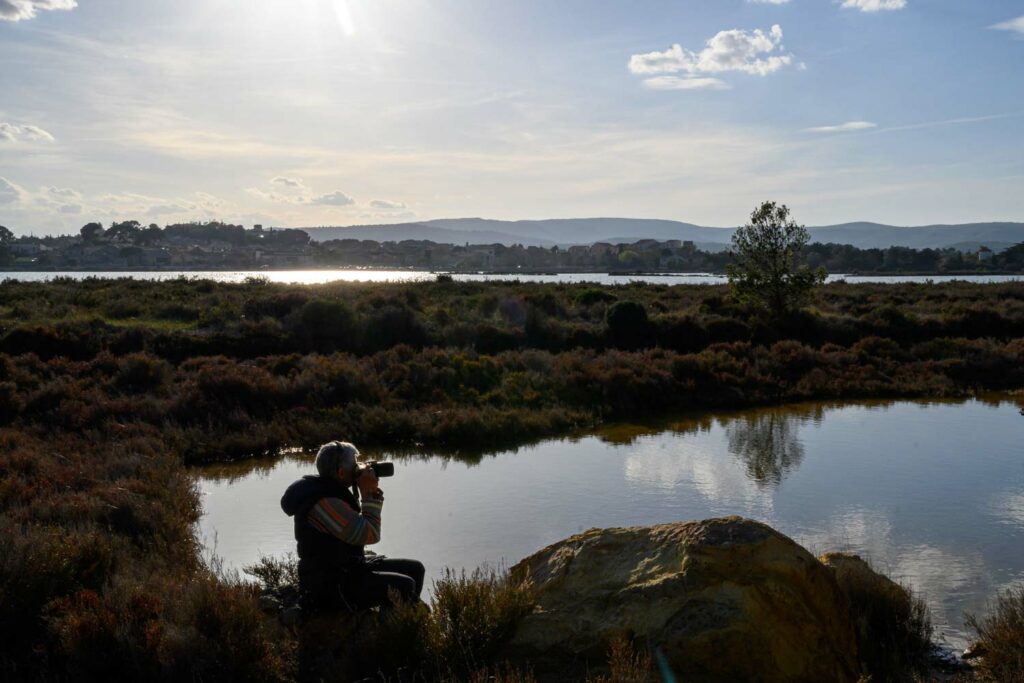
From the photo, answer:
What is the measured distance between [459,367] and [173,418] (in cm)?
690

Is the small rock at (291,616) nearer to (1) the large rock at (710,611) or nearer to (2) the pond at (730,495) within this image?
(1) the large rock at (710,611)

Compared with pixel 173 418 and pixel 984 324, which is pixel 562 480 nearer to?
pixel 173 418

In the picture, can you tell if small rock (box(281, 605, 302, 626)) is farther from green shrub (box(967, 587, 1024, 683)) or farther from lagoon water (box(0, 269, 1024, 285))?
lagoon water (box(0, 269, 1024, 285))

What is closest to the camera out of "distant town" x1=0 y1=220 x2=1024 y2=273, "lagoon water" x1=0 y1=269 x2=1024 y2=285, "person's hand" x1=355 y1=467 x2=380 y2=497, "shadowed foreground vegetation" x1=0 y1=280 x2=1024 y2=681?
"shadowed foreground vegetation" x1=0 y1=280 x2=1024 y2=681

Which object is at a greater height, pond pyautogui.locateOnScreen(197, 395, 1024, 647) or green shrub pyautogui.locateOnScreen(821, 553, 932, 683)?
green shrub pyautogui.locateOnScreen(821, 553, 932, 683)

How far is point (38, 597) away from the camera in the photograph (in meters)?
5.73

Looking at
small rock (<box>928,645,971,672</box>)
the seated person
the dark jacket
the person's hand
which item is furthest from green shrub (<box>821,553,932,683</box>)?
the dark jacket

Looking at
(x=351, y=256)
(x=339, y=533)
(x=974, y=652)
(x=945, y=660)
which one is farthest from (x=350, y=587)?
(x=351, y=256)

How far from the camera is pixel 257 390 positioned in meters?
16.4

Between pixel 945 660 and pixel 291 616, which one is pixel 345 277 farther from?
pixel 945 660

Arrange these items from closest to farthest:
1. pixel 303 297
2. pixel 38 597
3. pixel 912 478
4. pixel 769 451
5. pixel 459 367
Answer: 1. pixel 38 597
2. pixel 912 478
3. pixel 769 451
4. pixel 459 367
5. pixel 303 297

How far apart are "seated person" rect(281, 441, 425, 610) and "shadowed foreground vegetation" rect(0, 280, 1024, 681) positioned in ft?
1.44

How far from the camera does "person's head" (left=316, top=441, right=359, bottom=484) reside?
562 cm

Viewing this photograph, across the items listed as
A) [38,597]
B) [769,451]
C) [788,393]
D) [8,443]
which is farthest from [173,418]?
[788,393]
